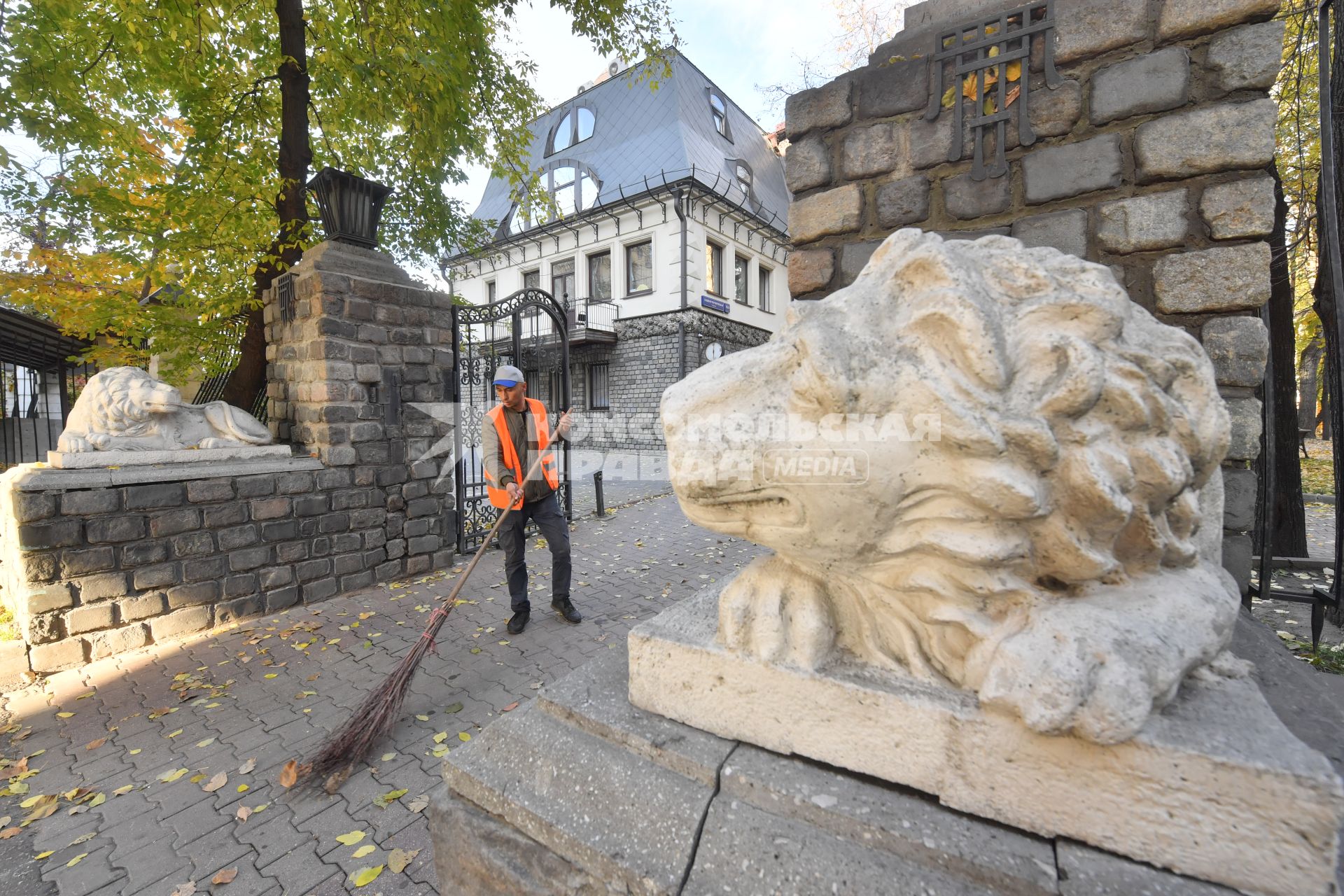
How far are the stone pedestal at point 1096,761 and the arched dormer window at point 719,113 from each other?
16520 millimetres

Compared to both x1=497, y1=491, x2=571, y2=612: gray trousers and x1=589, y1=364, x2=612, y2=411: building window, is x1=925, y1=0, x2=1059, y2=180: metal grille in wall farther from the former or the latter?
x1=589, y1=364, x2=612, y2=411: building window

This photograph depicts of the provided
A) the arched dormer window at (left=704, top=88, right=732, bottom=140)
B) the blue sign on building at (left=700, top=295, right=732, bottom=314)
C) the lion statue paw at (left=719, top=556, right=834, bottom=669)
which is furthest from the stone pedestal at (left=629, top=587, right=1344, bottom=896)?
the arched dormer window at (left=704, top=88, right=732, bottom=140)

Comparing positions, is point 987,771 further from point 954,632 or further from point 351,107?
point 351,107

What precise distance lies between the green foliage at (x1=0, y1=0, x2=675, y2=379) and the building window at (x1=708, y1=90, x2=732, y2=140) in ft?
32.6

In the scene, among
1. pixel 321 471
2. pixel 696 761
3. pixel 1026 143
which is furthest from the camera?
pixel 321 471

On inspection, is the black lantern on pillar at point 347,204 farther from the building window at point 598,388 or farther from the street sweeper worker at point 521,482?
the building window at point 598,388

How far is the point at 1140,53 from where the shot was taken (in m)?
2.17

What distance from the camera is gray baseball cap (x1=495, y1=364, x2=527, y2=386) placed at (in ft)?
12.4

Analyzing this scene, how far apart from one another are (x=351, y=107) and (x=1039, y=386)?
6.64 meters

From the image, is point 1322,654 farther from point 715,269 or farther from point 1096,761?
point 715,269

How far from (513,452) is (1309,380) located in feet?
74.7

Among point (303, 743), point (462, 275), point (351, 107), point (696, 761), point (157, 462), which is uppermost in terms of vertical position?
point (462, 275)

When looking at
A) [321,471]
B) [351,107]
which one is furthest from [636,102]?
[321,471]

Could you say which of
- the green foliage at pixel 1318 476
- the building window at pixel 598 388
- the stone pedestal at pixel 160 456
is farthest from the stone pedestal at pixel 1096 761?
the building window at pixel 598 388
